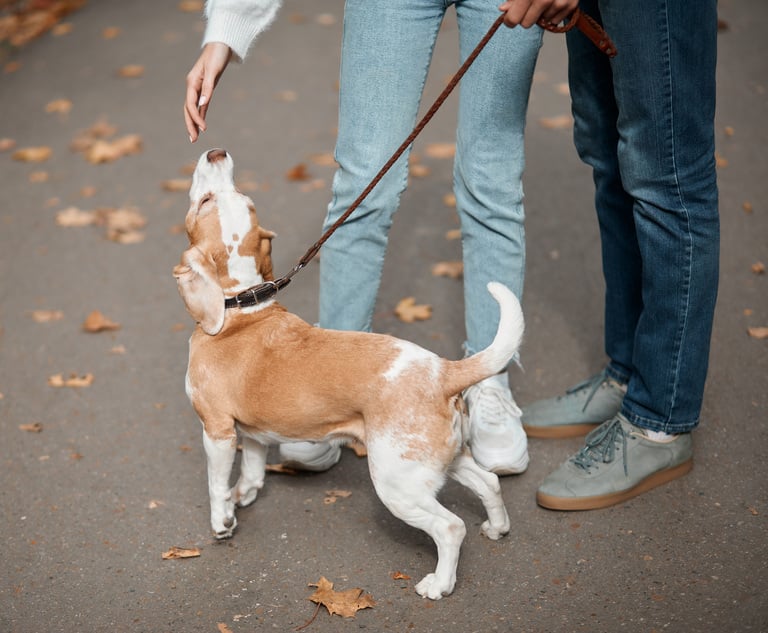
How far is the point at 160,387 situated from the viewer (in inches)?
175

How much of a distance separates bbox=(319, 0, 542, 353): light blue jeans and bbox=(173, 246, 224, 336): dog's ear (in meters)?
→ 0.56

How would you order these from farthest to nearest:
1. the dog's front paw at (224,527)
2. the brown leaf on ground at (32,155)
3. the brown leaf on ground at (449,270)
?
the brown leaf on ground at (32,155) < the brown leaf on ground at (449,270) < the dog's front paw at (224,527)

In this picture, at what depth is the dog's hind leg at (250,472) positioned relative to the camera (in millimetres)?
3525

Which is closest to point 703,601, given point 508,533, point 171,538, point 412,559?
point 508,533

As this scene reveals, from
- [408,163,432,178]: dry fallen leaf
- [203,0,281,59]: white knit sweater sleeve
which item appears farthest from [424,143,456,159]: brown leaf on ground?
[203,0,281,59]: white knit sweater sleeve

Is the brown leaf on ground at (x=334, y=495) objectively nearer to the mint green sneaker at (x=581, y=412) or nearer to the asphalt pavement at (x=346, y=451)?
the asphalt pavement at (x=346, y=451)

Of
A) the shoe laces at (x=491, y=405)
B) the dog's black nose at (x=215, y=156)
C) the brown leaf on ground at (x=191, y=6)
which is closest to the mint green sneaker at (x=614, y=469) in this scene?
the shoe laces at (x=491, y=405)

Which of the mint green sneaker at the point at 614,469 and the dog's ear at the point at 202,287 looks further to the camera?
the mint green sneaker at the point at 614,469

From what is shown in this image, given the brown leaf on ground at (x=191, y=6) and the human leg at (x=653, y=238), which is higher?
the human leg at (x=653, y=238)

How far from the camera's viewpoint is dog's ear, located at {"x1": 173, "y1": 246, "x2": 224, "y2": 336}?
3137 millimetres

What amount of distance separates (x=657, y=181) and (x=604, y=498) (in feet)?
3.89

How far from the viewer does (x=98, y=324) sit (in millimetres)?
5000

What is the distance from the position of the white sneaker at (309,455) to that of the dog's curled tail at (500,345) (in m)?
0.82

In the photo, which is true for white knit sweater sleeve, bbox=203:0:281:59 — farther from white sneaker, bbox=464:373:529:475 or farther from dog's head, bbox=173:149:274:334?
white sneaker, bbox=464:373:529:475
